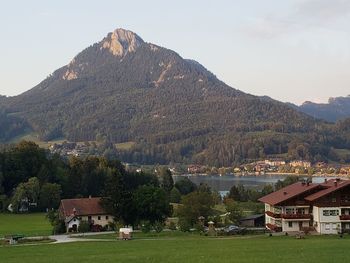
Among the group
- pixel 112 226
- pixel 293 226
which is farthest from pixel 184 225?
pixel 112 226

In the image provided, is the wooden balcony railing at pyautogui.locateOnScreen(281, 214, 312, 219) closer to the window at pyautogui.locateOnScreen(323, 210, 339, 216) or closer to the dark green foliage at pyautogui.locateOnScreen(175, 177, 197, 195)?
the window at pyautogui.locateOnScreen(323, 210, 339, 216)

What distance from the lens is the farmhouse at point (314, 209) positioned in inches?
2288

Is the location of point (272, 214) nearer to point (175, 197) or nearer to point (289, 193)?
point (289, 193)

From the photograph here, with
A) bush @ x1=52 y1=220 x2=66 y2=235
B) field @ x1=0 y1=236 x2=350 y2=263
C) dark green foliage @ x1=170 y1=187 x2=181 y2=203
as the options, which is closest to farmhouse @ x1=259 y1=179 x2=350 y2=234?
bush @ x1=52 y1=220 x2=66 y2=235

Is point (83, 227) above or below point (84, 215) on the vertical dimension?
below

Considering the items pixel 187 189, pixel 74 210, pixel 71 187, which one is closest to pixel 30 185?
pixel 71 187

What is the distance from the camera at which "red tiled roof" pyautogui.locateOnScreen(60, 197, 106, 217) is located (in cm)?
7050

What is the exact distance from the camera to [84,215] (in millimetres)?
69875

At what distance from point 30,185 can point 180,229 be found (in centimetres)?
3960


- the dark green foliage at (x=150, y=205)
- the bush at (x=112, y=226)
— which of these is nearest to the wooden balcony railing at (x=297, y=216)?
the dark green foliage at (x=150, y=205)

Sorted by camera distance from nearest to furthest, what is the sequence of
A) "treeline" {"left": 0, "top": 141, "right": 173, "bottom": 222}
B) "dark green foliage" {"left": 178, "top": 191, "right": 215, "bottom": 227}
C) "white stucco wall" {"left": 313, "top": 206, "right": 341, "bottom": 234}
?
"white stucco wall" {"left": 313, "top": 206, "right": 341, "bottom": 234} < "dark green foliage" {"left": 178, "top": 191, "right": 215, "bottom": 227} < "treeline" {"left": 0, "top": 141, "right": 173, "bottom": 222}

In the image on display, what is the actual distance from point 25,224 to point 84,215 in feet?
30.0

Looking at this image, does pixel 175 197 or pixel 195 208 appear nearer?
pixel 195 208

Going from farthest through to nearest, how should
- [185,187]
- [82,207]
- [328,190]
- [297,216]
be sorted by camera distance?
[185,187], [82,207], [297,216], [328,190]
